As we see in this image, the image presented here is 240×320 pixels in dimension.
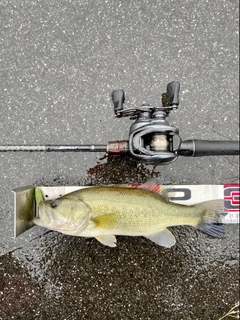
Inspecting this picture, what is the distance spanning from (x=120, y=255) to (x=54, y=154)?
0.98 m

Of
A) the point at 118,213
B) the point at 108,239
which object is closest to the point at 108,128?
the point at 118,213

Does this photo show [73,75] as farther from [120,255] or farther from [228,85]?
[120,255]

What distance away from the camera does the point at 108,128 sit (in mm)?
2734

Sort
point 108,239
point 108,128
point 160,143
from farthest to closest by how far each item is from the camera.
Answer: point 108,128
point 108,239
point 160,143

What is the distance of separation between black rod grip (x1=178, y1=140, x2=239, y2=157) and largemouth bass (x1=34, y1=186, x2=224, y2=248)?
38 cm

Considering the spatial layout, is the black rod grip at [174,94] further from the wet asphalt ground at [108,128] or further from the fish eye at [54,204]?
the fish eye at [54,204]

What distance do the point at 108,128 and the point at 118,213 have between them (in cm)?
74

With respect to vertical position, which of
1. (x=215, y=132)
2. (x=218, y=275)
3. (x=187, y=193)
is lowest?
(x=218, y=275)

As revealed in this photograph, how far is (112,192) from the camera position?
238 cm

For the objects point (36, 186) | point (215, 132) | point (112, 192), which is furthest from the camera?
point (215, 132)

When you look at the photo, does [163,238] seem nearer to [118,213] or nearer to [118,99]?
[118,213]

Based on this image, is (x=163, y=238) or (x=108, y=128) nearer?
(x=163, y=238)

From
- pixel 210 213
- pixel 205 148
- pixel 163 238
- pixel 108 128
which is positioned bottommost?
pixel 163 238

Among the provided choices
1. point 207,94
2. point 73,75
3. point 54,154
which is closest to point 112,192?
point 54,154
